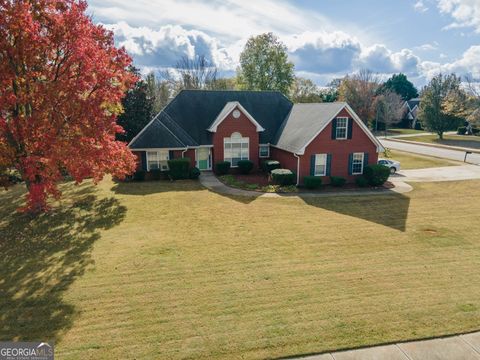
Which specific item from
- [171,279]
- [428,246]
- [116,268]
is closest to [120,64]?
[116,268]

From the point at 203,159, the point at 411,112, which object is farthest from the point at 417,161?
the point at 411,112

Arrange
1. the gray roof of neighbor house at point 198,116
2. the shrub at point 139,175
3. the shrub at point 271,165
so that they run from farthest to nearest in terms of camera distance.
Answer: the shrub at point 271,165 → the gray roof of neighbor house at point 198,116 → the shrub at point 139,175

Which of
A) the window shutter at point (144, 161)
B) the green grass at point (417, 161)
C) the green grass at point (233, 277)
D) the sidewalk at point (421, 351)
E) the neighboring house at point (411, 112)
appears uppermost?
the neighboring house at point (411, 112)

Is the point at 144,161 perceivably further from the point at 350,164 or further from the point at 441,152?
the point at 441,152

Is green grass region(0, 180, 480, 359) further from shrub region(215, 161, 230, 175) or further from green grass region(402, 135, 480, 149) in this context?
green grass region(402, 135, 480, 149)

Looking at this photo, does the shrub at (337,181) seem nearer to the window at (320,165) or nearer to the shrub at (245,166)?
the window at (320,165)

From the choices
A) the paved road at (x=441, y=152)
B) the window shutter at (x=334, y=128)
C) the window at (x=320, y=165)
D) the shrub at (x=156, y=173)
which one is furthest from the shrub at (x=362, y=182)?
the paved road at (x=441, y=152)
